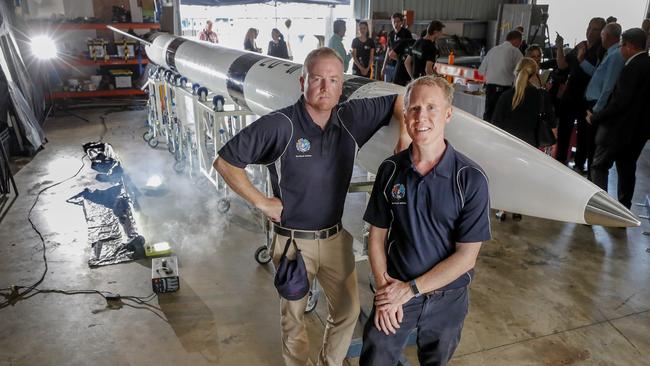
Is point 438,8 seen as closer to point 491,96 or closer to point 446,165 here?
point 491,96

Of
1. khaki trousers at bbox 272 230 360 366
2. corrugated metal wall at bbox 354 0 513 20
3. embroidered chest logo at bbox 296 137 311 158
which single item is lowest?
khaki trousers at bbox 272 230 360 366

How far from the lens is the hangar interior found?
8.48 ft

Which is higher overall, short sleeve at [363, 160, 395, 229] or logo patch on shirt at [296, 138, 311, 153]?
logo patch on shirt at [296, 138, 311, 153]

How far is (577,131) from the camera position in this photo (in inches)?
213

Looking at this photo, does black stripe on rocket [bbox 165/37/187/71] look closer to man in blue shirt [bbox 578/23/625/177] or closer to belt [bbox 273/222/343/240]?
belt [bbox 273/222/343/240]

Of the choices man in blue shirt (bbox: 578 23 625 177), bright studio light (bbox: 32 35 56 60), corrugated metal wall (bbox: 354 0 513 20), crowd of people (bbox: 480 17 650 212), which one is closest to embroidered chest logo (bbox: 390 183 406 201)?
crowd of people (bbox: 480 17 650 212)

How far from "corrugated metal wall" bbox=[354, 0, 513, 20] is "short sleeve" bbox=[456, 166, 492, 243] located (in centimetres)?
1289

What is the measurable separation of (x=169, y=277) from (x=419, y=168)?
209cm

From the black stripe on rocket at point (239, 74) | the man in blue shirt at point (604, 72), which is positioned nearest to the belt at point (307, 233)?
the black stripe on rocket at point (239, 74)

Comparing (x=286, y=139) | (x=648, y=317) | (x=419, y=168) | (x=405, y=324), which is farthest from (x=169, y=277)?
(x=648, y=317)

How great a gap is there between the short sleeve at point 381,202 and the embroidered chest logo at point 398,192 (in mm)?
42

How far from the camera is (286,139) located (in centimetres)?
185

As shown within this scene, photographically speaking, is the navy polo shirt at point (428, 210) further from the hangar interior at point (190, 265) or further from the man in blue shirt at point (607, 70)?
the man in blue shirt at point (607, 70)

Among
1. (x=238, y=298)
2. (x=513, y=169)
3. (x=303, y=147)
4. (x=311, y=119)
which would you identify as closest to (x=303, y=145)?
(x=303, y=147)
